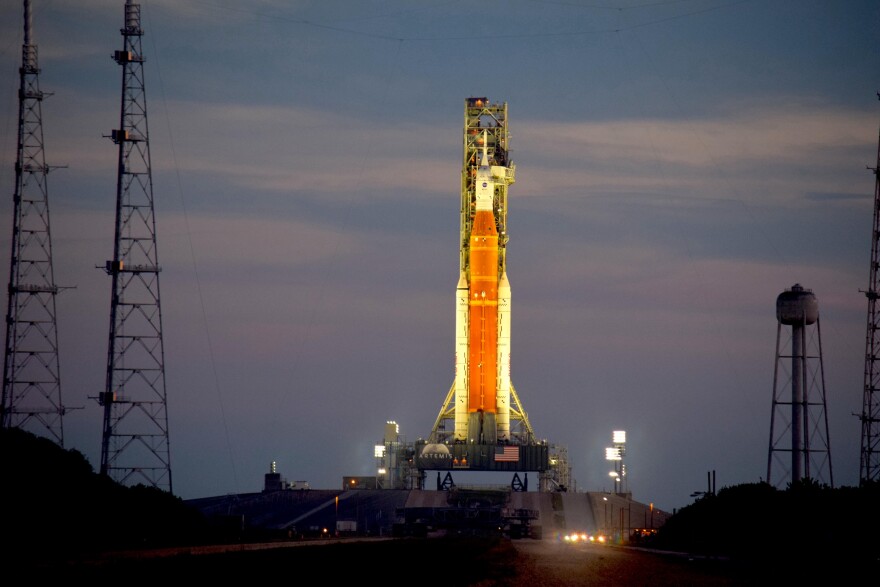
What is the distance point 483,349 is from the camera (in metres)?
114

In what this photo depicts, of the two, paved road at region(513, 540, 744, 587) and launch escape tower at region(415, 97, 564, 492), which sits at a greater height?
launch escape tower at region(415, 97, 564, 492)

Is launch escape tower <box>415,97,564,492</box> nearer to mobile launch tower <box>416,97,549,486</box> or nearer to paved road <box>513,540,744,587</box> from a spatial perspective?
mobile launch tower <box>416,97,549,486</box>

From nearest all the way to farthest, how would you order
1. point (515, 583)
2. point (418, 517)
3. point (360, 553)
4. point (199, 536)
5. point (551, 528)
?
point (515, 583) < point (360, 553) < point (199, 536) < point (418, 517) < point (551, 528)

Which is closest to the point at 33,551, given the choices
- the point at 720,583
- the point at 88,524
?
the point at 88,524

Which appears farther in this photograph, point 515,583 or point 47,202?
point 47,202

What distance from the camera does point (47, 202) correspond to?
80.4 m

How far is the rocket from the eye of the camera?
372ft

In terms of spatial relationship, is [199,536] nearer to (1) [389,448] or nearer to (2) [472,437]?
(2) [472,437]

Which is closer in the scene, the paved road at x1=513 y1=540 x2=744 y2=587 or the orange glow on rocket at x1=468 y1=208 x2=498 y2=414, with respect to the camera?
the paved road at x1=513 y1=540 x2=744 y2=587

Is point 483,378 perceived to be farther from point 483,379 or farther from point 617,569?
point 617,569

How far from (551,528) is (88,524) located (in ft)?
175

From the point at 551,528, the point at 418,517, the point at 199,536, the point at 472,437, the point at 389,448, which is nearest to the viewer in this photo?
the point at 199,536

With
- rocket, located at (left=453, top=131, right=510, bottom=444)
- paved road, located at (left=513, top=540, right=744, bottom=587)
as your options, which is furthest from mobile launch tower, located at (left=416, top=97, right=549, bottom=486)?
paved road, located at (left=513, top=540, right=744, bottom=587)

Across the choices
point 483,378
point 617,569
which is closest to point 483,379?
point 483,378
